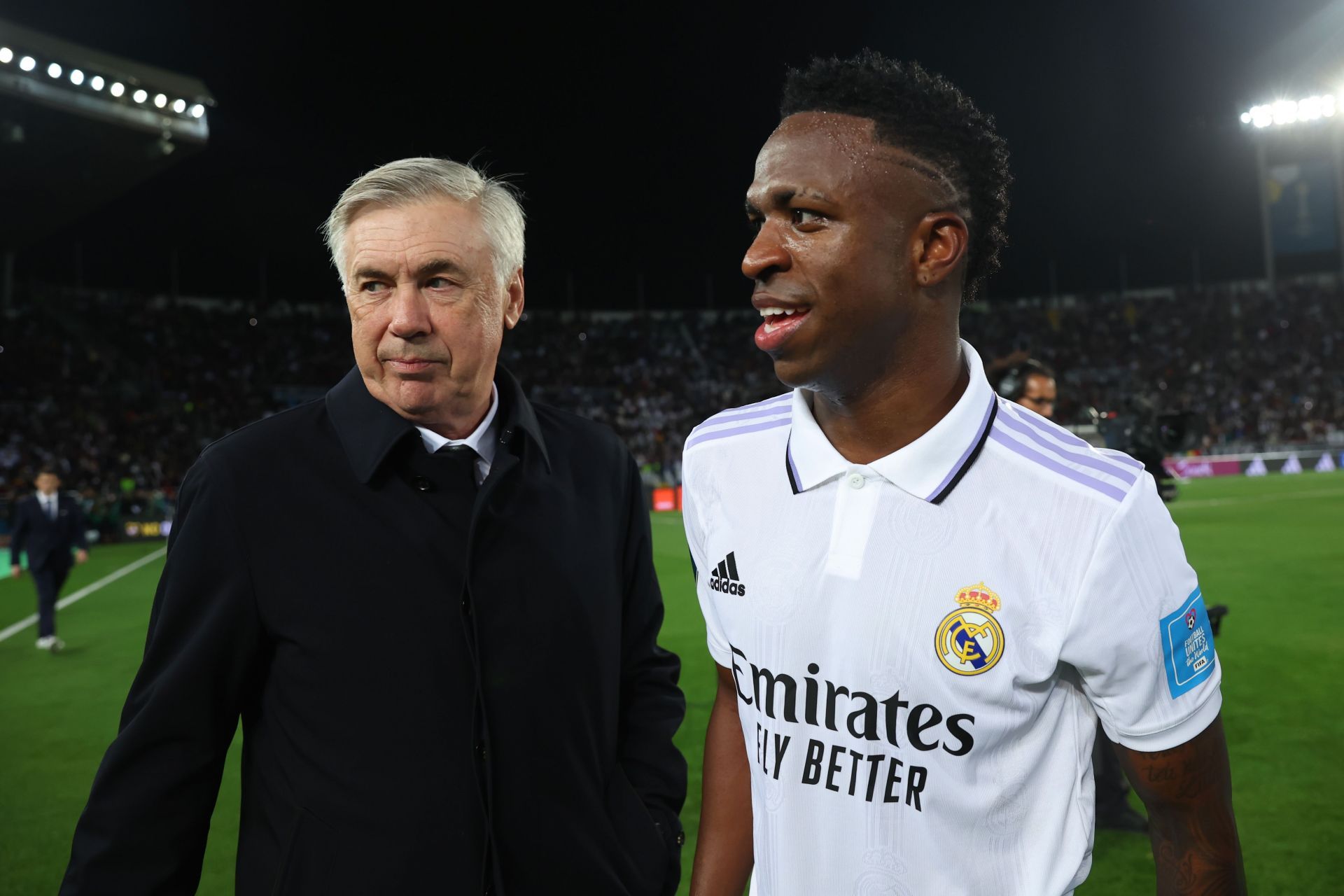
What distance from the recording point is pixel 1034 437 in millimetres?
1785

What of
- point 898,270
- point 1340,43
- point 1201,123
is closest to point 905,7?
point 1201,123

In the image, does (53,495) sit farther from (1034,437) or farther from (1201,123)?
(1201,123)

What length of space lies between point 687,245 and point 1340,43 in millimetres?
22866

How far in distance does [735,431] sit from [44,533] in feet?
36.2

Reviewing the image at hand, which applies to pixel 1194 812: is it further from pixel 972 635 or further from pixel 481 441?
pixel 481 441

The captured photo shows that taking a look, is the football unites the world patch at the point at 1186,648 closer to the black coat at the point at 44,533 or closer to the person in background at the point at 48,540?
the person in background at the point at 48,540

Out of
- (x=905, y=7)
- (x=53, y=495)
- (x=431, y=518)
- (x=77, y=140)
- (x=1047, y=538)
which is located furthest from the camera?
(x=905, y=7)

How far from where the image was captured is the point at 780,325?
176 cm

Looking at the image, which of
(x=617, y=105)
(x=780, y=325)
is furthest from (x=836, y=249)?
(x=617, y=105)

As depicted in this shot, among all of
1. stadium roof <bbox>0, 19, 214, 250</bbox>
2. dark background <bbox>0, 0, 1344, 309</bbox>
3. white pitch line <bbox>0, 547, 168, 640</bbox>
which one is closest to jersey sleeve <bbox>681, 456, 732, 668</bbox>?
white pitch line <bbox>0, 547, 168, 640</bbox>

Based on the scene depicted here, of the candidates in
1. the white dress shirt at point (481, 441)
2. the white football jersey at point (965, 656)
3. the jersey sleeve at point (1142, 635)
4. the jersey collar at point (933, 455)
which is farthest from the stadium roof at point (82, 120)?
the jersey sleeve at point (1142, 635)

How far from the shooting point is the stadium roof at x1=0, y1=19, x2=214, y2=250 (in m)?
16.6

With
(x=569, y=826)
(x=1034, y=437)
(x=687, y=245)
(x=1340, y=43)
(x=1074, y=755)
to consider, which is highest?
(x=1340, y=43)

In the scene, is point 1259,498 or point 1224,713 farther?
point 1259,498
